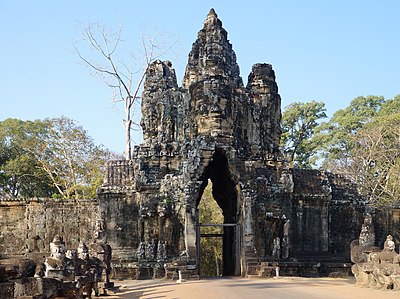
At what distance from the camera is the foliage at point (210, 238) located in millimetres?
35156

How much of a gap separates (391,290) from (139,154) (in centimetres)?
1233

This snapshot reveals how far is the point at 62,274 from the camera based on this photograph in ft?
37.5

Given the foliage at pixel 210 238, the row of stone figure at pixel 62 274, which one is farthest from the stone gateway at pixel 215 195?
the foliage at pixel 210 238

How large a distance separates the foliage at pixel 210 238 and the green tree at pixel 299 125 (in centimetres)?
955

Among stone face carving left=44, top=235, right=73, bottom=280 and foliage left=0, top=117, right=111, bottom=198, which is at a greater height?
foliage left=0, top=117, right=111, bottom=198

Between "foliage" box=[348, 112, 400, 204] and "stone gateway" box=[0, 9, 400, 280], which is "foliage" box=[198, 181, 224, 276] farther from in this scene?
"stone gateway" box=[0, 9, 400, 280]

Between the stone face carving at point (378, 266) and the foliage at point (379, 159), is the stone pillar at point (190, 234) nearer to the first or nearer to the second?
the stone face carving at point (378, 266)

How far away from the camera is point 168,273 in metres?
20.2

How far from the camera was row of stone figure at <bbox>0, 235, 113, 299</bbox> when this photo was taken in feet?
28.0

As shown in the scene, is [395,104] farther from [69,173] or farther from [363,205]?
[69,173]

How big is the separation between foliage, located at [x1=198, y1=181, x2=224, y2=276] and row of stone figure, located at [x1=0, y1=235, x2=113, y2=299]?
680 inches

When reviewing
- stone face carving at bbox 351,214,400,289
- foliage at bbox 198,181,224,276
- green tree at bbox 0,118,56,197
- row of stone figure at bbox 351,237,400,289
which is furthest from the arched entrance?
green tree at bbox 0,118,56,197

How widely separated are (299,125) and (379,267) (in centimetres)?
2971

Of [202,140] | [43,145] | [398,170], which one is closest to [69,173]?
[43,145]
